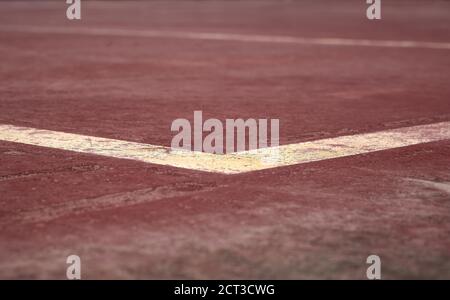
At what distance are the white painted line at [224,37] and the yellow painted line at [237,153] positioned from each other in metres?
6.67

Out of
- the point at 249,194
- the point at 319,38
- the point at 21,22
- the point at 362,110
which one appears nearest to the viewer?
the point at 249,194

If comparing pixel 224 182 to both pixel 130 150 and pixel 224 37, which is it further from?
pixel 224 37

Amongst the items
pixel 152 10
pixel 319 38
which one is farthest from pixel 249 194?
pixel 152 10

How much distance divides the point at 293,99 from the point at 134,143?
228 cm

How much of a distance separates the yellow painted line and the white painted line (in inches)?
263

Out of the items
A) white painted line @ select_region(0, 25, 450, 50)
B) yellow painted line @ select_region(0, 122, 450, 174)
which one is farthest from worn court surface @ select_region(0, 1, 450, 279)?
white painted line @ select_region(0, 25, 450, 50)

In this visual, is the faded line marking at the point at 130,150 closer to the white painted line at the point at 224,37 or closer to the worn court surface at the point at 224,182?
the worn court surface at the point at 224,182

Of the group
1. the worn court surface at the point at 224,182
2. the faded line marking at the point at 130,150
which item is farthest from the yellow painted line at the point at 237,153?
the worn court surface at the point at 224,182

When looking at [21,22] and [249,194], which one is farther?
[21,22]

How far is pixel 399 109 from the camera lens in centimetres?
662

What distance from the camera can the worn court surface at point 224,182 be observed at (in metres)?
3.04

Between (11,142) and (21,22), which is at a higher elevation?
(21,22)
